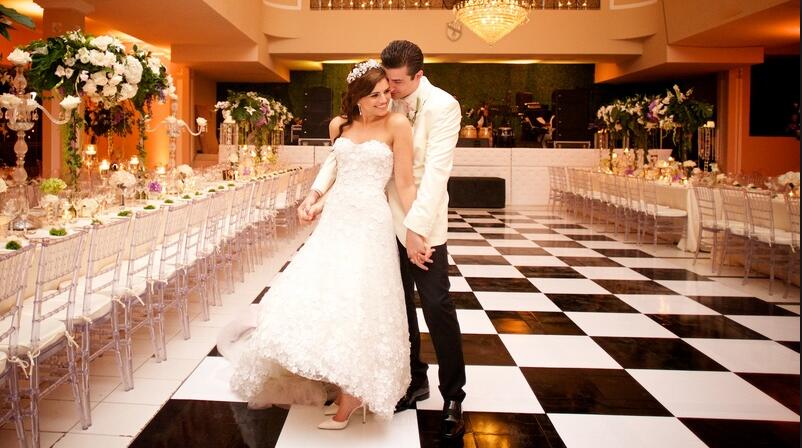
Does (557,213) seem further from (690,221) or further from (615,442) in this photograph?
(615,442)

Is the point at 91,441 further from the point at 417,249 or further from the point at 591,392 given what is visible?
the point at 591,392

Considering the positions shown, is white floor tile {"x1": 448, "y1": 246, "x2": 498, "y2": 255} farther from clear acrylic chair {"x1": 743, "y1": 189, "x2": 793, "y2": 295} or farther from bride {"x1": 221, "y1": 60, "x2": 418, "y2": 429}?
bride {"x1": 221, "y1": 60, "x2": 418, "y2": 429}

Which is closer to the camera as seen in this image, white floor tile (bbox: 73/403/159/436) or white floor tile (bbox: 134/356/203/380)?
white floor tile (bbox: 73/403/159/436)

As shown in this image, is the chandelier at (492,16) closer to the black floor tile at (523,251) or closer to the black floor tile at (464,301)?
the black floor tile at (523,251)

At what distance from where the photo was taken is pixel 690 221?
7949 mm

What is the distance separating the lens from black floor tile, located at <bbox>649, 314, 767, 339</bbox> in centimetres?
432

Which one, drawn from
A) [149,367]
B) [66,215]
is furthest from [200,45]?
[149,367]

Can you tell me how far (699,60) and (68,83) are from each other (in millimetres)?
13004

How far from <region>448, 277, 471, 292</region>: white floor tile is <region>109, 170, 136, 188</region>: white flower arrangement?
8.18ft

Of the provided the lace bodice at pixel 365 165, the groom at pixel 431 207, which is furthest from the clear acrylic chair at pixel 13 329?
the lace bodice at pixel 365 165

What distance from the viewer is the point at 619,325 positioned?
14.9ft

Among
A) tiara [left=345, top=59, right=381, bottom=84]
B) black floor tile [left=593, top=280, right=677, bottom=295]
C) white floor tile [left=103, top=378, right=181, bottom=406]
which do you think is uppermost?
tiara [left=345, top=59, right=381, bottom=84]

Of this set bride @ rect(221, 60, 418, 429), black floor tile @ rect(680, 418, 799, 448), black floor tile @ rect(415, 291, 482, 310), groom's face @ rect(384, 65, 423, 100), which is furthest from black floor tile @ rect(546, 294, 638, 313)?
groom's face @ rect(384, 65, 423, 100)

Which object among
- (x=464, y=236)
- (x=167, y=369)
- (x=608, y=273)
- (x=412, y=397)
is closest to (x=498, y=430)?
(x=412, y=397)
